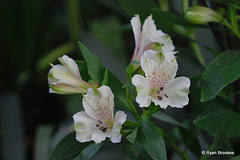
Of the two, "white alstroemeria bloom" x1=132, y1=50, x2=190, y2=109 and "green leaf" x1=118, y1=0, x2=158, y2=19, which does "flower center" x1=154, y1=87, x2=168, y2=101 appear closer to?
"white alstroemeria bloom" x1=132, y1=50, x2=190, y2=109

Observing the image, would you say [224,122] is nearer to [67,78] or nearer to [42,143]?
[67,78]

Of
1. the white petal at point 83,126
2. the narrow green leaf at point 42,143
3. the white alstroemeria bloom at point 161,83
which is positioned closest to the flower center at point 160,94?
the white alstroemeria bloom at point 161,83

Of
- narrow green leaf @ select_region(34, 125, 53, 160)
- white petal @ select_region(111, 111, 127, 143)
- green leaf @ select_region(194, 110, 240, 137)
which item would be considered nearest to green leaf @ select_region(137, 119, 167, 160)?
white petal @ select_region(111, 111, 127, 143)

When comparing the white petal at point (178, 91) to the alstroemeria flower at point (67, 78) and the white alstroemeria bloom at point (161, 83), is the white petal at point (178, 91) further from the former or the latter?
the alstroemeria flower at point (67, 78)

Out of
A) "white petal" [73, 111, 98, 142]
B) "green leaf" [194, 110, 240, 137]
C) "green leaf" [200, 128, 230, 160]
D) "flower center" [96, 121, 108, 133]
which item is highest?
"white petal" [73, 111, 98, 142]

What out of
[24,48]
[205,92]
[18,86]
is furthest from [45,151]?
[205,92]

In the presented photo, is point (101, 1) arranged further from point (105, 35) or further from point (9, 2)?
point (9, 2)

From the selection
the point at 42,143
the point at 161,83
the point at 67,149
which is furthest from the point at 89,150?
the point at 42,143
